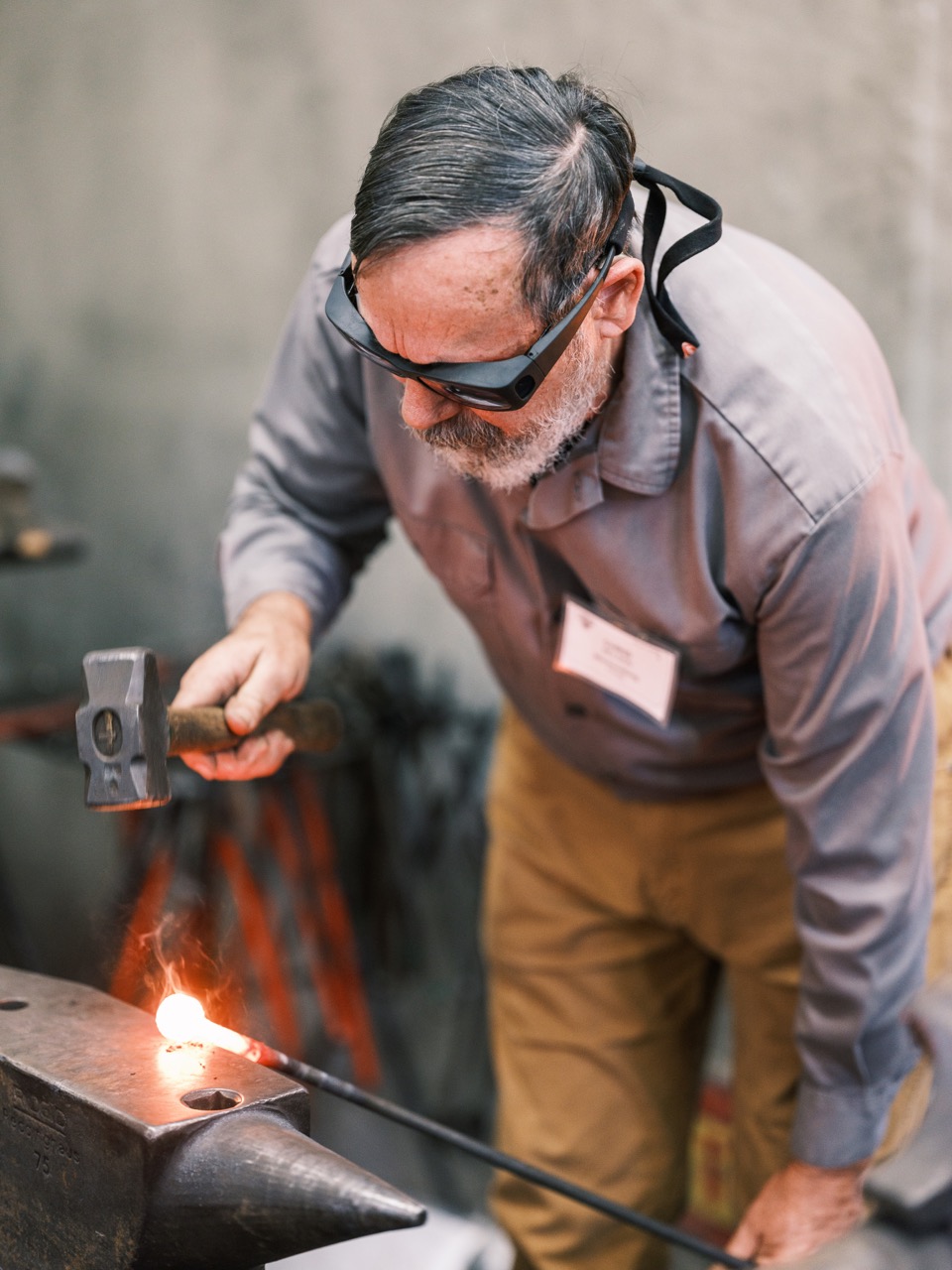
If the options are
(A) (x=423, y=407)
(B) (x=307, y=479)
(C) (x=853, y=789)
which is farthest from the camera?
(B) (x=307, y=479)

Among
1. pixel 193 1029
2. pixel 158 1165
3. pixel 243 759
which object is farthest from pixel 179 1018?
pixel 243 759

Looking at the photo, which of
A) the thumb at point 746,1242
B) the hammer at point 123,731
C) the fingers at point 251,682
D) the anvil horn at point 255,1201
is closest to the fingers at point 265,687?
the fingers at point 251,682

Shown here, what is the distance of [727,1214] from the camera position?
2514 mm

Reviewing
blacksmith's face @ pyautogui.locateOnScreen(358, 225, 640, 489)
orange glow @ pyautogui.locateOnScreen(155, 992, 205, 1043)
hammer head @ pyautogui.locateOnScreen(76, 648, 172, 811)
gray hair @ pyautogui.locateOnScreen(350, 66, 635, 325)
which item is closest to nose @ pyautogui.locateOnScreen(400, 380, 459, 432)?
blacksmith's face @ pyautogui.locateOnScreen(358, 225, 640, 489)

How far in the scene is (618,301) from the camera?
118cm

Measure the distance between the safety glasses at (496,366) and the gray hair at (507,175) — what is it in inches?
0.5

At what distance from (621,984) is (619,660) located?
2.01 ft

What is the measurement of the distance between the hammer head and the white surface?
0.90 metres

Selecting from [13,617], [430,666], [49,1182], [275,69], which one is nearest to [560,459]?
[49,1182]

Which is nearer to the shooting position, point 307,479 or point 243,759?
point 243,759

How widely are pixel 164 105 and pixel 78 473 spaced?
3.27 ft

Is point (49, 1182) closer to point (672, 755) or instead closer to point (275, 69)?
point (672, 755)

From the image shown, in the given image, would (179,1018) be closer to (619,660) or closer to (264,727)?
(264,727)

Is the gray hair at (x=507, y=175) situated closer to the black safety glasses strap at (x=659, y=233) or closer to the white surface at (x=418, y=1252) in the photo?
the black safety glasses strap at (x=659, y=233)
